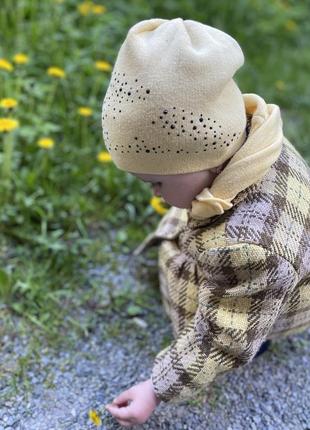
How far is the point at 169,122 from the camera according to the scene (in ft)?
4.57

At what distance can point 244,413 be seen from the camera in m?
1.82

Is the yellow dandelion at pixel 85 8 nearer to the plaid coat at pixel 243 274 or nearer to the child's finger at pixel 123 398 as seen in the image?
the plaid coat at pixel 243 274

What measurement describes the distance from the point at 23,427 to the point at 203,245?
662 millimetres

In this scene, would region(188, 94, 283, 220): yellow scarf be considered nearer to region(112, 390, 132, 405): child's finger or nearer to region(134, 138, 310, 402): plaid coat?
region(134, 138, 310, 402): plaid coat

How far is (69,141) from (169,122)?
4.18 feet

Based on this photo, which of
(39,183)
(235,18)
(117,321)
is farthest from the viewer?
(235,18)

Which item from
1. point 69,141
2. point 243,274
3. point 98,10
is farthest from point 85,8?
point 243,274

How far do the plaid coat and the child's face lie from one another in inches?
3.1

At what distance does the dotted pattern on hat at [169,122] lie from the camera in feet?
4.55

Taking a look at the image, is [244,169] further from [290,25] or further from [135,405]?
[290,25]

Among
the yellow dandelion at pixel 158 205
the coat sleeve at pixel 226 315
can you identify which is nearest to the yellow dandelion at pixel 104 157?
the yellow dandelion at pixel 158 205

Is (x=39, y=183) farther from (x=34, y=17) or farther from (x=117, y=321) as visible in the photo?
(x=34, y=17)

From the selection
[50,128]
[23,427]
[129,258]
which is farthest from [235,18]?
[23,427]

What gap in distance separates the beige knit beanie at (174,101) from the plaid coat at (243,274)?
6.3 inches
